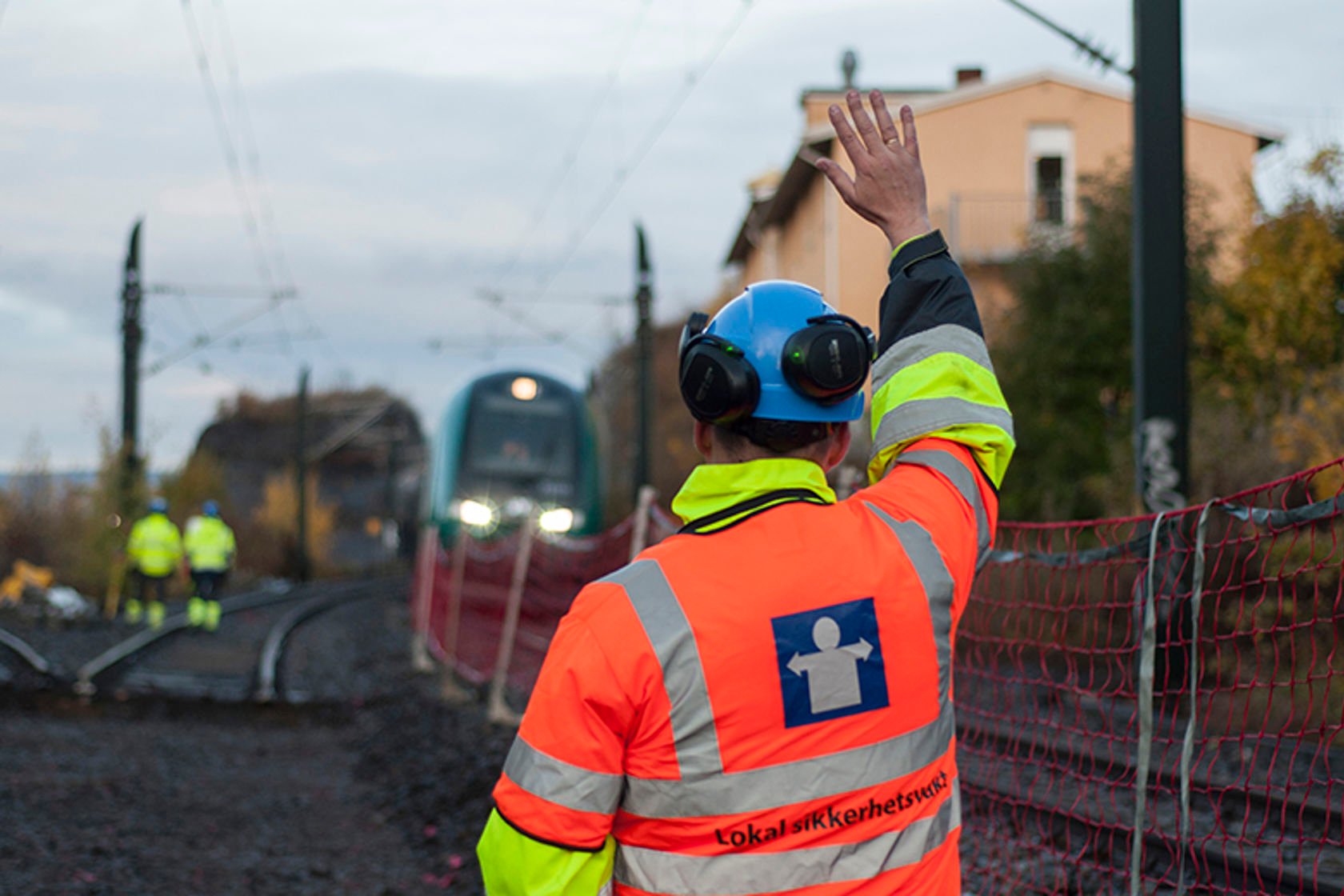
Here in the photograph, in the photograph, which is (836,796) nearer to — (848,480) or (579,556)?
(848,480)

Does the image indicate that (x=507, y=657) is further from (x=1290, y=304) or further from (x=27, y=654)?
(x=1290, y=304)

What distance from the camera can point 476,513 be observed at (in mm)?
17109

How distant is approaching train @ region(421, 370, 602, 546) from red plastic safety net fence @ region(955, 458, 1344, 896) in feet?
26.1

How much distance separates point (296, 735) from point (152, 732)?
3.75 ft

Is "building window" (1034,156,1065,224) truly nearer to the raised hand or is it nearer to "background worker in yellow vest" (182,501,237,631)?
"background worker in yellow vest" (182,501,237,631)

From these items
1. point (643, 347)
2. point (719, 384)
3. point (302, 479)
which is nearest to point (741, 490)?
point (719, 384)

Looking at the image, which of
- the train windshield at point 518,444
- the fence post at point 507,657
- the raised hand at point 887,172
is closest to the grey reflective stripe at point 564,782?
the raised hand at point 887,172

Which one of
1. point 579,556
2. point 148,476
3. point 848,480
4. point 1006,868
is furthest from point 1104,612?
point 148,476

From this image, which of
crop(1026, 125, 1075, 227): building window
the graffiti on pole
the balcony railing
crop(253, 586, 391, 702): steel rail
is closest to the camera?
the graffiti on pole

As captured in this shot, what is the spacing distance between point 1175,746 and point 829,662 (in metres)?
5.80

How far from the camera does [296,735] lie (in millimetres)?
10766

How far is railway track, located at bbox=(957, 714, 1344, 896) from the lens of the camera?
161 inches

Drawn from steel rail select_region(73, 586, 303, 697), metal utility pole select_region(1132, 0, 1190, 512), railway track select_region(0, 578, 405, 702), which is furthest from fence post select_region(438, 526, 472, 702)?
metal utility pole select_region(1132, 0, 1190, 512)

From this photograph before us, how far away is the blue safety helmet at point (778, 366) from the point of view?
184cm
